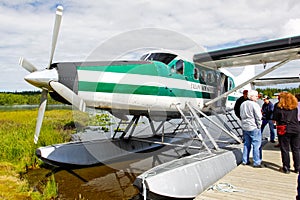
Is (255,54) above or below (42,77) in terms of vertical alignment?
above

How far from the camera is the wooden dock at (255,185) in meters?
3.58

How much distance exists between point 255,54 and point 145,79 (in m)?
3.16

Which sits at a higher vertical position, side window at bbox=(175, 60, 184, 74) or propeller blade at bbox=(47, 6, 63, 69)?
propeller blade at bbox=(47, 6, 63, 69)

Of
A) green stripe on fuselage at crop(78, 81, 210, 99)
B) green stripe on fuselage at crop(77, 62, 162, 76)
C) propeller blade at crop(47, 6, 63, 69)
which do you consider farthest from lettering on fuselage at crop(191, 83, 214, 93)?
propeller blade at crop(47, 6, 63, 69)

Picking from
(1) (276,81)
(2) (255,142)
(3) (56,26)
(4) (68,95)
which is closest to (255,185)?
(2) (255,142)

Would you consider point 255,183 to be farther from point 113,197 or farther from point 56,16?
point 56,16

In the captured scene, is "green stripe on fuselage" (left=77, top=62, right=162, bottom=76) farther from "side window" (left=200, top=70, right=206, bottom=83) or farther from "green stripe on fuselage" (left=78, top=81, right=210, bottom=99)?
"side window" (left=200, top=70, right=206, bottom=83)

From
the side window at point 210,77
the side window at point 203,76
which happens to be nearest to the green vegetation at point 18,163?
the side window at point 203,76

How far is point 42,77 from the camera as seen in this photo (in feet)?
14.5

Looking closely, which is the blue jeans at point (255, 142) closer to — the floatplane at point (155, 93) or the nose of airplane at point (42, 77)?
the floatplane at point (155, 93)

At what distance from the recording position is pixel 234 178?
4.38 meters

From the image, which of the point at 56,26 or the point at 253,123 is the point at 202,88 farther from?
the point at 56,26

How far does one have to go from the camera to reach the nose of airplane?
4406 mm

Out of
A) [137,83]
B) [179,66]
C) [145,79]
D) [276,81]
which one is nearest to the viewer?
[137,83]
